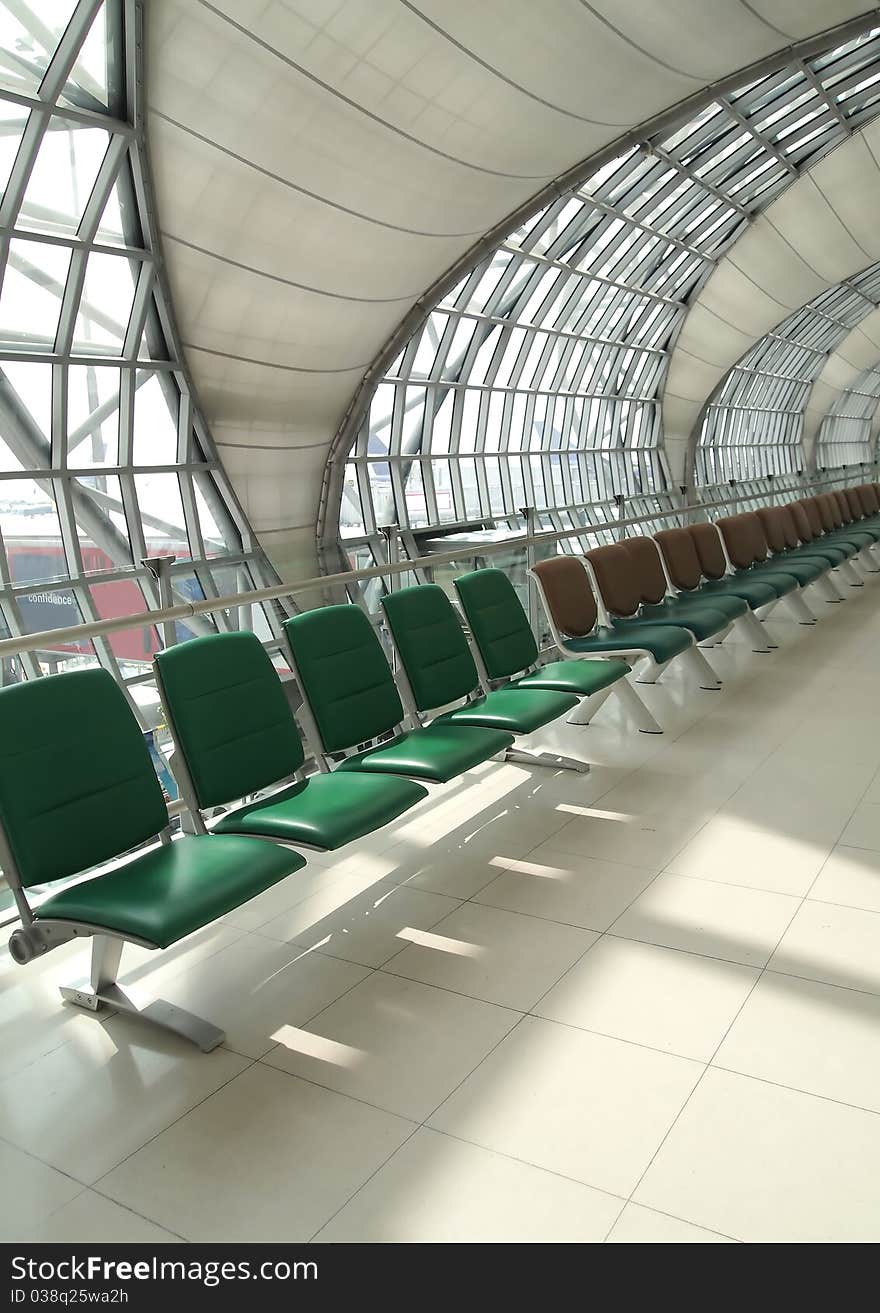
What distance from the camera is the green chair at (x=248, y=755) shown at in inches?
109

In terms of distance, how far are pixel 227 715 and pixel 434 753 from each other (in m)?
0.72

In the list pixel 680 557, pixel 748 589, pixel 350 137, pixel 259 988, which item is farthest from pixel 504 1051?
pixel 350 137

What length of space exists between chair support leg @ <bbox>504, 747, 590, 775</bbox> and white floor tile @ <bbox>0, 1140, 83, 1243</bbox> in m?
2.68

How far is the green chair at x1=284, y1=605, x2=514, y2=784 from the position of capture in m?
3.30

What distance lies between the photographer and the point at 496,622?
4.36 meters

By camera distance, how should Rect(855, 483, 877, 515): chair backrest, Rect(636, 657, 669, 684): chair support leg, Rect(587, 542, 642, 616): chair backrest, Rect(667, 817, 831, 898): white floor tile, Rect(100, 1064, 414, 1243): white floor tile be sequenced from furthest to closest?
Rect(855, 483, 877, 515): chair backrest, Rect(636, 657, 669, 684): chair support leg, Rect(587, 542, 642, 616): chair backrest, Rect(667, 817, 831, 898): white floor tile, Rect(100, 1064, 414, 1243): white floor tile

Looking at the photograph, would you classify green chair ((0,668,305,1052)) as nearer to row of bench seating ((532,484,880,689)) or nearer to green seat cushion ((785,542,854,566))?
row of bench seating ((532,484,880,689))

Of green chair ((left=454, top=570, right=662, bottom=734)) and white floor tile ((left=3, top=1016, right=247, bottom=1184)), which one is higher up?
green chair ((left=454, top=570, right=662, bottom=734))

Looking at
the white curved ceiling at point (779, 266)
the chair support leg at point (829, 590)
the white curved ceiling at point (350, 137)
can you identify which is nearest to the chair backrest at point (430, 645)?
the chair support leg at point (829, 590)

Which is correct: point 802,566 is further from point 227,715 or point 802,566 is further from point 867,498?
point 227,715

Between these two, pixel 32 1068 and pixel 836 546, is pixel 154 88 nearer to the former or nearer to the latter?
pixel 836 546

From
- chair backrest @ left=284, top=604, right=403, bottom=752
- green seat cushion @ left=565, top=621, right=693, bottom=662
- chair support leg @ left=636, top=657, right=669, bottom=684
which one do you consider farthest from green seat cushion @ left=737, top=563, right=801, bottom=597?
chair backrest @ left=284, top=604, right=403, bottom=752

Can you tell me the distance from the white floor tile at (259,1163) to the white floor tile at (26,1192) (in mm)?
89
